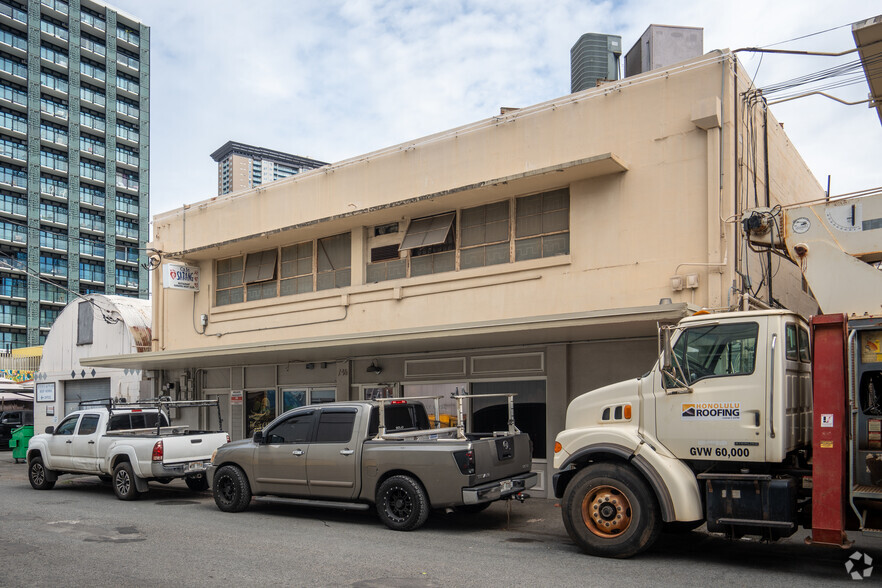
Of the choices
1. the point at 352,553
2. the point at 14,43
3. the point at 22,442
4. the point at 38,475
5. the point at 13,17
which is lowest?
the point at 22,442

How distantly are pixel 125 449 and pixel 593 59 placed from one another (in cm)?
1264

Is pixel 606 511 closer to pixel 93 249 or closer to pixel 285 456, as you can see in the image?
pixel 285 456

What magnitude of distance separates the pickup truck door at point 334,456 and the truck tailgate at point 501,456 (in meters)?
1.91

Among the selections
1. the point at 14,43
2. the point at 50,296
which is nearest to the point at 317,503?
the point at 50,296

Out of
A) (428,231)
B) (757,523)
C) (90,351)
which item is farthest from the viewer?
(90,351)

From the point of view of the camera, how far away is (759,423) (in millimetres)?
7766

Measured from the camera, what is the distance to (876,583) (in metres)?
7.12

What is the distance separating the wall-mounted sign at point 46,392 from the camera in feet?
83.3

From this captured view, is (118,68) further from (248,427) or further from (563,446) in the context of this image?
(563,446)

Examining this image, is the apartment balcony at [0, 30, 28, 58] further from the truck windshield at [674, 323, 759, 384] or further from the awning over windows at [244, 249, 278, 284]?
the truck windshield at [674, 323, 759, 384]

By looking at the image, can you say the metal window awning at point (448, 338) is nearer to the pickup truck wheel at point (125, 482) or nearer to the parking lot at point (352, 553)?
the parking lot at point (352, 553)

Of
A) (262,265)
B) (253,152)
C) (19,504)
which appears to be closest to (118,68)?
(253,152)

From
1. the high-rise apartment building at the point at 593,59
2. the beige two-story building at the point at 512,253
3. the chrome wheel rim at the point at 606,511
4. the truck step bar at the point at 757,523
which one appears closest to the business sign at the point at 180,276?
the beige two-story building at the point at 512,253

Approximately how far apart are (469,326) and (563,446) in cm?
365
